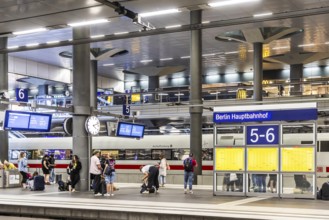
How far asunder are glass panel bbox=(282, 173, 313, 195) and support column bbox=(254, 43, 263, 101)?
42.7 feet

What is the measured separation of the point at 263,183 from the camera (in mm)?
17266

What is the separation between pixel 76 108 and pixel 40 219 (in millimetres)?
6481

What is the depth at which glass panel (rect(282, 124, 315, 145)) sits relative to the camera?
1609 cm

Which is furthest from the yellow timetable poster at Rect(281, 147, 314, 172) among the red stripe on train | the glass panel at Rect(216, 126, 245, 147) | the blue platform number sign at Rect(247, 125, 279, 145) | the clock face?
the red stripe on train

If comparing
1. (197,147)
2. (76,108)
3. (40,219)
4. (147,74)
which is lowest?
(40,219)

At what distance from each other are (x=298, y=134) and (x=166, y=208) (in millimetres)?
5461

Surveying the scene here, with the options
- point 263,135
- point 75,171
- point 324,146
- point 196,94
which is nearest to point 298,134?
point 263,135

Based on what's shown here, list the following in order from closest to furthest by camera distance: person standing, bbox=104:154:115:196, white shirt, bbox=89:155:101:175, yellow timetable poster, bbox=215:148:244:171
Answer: yellow timetable poster, bbox=215:148:244:171 < white shirt, bbox=89:155:101:175 < person standing, bbox=104:154:115:196

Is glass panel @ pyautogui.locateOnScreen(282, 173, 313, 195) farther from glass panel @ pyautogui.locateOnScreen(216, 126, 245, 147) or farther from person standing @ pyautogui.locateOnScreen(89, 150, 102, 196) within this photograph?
person standing @ pyautogui.locateOnScreen(89, 150, 102, 196)

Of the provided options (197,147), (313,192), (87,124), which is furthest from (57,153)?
(313,192)

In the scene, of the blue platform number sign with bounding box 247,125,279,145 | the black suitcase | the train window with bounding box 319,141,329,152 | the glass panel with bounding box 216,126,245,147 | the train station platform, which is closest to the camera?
the train station platform

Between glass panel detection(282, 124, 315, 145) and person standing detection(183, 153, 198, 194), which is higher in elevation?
glass panel detection(282, 124, 315, 145)

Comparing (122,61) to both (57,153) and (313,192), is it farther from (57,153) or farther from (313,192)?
(313,192)

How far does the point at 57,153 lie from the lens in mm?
33750
